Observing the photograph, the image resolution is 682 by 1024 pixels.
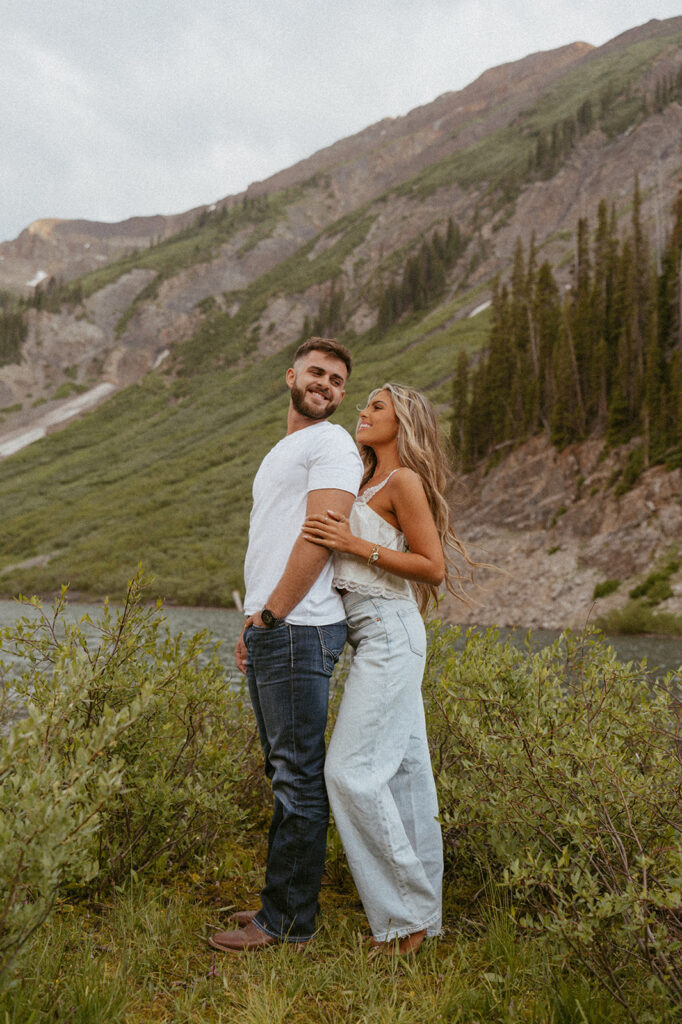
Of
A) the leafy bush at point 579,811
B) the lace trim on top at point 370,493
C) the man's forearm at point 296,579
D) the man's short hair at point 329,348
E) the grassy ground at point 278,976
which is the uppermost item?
the man's short hair at point 329,348

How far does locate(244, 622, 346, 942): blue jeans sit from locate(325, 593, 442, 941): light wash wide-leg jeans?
0.12 meters

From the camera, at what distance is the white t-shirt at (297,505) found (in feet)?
11.5

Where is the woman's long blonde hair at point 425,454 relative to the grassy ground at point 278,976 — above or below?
above

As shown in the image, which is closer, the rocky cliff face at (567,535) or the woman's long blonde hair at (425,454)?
the woman's long blonde hair at (425,454)

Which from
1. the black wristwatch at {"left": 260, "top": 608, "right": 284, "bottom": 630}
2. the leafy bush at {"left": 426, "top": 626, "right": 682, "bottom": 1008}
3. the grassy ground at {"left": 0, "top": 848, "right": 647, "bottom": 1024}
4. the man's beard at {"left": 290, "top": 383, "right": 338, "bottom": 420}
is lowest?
the grassy ground at {"left": 0, "top": 848, "right": 647, "bottom": 1024}

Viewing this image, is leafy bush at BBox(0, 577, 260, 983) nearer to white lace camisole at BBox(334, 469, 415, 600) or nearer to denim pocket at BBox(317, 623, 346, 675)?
denim pocket at BBox(317, 623, 346, 675)

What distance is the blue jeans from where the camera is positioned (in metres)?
3.40

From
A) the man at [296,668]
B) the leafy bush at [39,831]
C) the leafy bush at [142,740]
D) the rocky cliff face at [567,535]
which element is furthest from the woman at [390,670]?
the rocky cliff face at [567,535]

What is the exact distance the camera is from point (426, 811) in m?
3.72

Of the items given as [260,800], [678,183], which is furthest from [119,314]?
[260,800]

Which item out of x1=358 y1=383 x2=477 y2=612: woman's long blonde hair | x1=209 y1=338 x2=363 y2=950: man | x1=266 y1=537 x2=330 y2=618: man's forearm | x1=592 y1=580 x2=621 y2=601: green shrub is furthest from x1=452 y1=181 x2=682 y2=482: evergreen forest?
x1=266 y1=537 x2=330 y2=618: man's forearm

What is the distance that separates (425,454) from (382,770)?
67.6 inches

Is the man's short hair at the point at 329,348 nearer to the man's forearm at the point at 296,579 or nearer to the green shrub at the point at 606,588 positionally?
the man's forearm at the point at 296,579

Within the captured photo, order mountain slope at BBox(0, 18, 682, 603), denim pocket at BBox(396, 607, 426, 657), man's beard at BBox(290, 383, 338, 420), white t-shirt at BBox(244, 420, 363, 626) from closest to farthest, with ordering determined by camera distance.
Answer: white t-shirt at BBox(244, 420, 363, 626), denim pocket at BBox(396, 607, 426, 657), man's beard at BBox(290, 383, 338, 420), mountain slope at BBox(0, 18, 682, 603)
